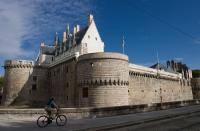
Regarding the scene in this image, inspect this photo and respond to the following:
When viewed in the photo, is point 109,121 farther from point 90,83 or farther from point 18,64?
point 18,64

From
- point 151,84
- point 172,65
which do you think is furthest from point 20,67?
point 172,65

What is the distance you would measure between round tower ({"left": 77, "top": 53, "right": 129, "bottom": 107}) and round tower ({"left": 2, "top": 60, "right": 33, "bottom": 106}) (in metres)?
18.3

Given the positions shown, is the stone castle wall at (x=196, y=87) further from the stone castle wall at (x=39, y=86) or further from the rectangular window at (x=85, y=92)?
the rectangular window at (x=85, y=92)

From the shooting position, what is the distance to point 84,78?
1278 inches

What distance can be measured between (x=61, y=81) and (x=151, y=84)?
1775 centimetres

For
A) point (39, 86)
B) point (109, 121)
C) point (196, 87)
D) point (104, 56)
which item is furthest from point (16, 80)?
point (196, 87)

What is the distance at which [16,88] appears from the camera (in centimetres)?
4659

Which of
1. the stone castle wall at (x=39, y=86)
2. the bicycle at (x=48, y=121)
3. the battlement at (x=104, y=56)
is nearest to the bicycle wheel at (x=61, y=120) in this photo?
the bicycle at (x=48, y=121)

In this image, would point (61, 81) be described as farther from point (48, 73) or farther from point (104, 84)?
point (104, 84)

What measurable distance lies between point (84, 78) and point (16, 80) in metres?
20.4

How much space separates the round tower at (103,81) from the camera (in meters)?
30.9

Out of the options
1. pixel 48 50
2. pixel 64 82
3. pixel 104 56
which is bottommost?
pixel 64 82

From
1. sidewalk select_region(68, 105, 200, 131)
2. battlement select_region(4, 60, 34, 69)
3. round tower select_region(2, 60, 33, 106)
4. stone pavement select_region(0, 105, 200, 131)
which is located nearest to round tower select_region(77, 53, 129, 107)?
sidewalk select_region(68, 105, 200, 131)

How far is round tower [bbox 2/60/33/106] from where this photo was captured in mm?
46438
